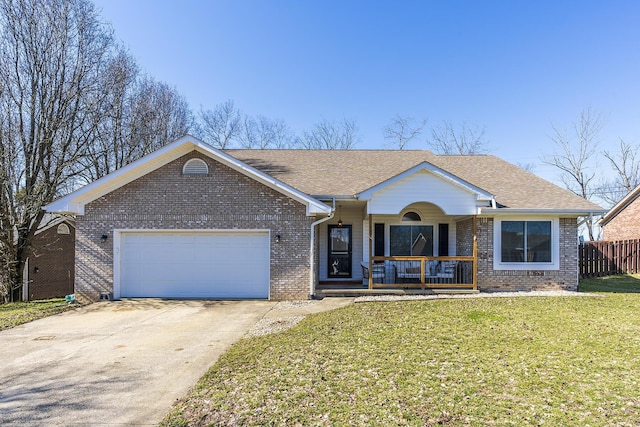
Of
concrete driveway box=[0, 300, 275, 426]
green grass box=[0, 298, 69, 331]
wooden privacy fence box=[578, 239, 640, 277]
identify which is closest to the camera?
concrete driveway box=[0, 300, 275, 426]

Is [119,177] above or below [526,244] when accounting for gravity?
above

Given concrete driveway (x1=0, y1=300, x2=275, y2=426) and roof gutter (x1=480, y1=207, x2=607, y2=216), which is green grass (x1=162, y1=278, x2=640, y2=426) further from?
roof gutter (x1=480, y1=207, x2=607, y2=216)

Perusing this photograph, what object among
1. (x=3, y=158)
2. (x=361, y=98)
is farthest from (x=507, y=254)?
(x=3, y=158)

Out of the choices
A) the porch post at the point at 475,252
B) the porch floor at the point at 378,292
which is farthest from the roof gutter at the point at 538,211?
the porch floor at the point at 378,292

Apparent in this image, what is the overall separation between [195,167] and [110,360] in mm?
6456

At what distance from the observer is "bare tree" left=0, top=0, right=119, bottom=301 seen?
12.8 m

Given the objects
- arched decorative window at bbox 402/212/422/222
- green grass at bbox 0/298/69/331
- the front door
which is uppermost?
arched decorative window at bbox 402/212/422/222

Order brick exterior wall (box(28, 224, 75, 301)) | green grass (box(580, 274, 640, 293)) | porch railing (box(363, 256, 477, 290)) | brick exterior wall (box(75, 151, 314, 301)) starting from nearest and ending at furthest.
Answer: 1. brick exterior wall (box(75, 151, 314, 301))
2. porch railing (box(363, 256, 477, 290))
3. green grass (box(580, 274, 640, 293))
4. brick exterior wall (box(28, 224, 75, 301))

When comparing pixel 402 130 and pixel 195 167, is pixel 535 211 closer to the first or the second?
pixel 195 167

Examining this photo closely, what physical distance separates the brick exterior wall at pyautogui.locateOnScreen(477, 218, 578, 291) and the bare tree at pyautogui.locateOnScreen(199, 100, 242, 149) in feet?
85.8

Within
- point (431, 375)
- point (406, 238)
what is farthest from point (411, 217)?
point (431, 375)

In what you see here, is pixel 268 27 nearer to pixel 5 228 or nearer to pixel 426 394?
pixel 5 228

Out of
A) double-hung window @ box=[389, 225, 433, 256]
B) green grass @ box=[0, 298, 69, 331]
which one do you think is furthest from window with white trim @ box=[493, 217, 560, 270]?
green grass @ box=[0, 298, 69, 331]

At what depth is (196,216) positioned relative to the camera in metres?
11.0
